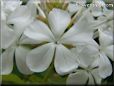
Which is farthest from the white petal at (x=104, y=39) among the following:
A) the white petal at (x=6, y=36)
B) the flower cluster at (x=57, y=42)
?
the white petal at (x=6, y=36)

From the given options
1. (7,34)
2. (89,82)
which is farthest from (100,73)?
(7,34)

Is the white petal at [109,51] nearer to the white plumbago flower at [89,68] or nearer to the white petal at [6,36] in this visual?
the white plumbago flower at [89,68]

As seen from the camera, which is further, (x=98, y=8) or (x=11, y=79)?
(x=98, y=8)

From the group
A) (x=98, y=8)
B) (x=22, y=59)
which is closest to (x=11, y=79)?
(x=22, y=59)

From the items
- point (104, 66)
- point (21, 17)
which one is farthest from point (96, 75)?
point (21, 17)

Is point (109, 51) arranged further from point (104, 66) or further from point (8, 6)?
point (8, 6)
